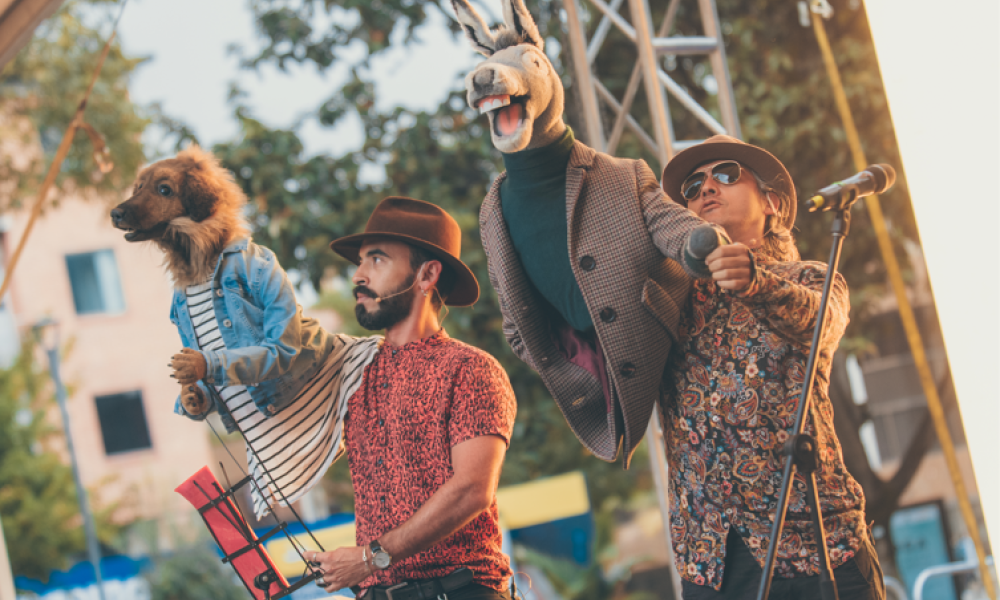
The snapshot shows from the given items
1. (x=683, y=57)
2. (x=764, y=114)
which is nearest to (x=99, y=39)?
(x=683, y=57)

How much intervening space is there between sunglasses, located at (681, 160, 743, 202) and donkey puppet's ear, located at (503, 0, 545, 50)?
487 mm

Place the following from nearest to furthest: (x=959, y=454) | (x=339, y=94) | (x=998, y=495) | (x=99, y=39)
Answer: (x=998, y=495), (x=339, y=94), (x=99, y=39), (x=959, y=454)

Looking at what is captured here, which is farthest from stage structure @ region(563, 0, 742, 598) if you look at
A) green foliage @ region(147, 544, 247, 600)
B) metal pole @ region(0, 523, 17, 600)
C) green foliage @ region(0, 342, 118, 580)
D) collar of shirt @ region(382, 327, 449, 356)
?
green foliage @ region(0, 342, 118, 580)

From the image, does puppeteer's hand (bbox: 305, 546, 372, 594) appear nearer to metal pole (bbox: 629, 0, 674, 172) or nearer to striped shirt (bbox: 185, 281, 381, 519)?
striped shirt (bbox: 185, 281, 381, 519)

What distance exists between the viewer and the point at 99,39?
8789 mm

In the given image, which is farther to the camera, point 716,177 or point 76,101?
point 76,101

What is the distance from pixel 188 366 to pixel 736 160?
4.34 feet

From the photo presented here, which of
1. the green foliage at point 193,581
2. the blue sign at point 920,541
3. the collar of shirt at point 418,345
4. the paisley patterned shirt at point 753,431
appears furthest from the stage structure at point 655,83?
the green foliage at point 193,581

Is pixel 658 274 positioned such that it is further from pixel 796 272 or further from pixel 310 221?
pixel 310 221

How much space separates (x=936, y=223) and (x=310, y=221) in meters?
4.11

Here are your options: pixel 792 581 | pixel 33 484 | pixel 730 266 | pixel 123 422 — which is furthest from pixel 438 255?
pixel 123 422

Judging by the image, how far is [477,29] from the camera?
1.79 meters

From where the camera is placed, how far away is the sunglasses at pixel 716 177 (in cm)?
193

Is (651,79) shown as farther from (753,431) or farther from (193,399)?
(193,399)
